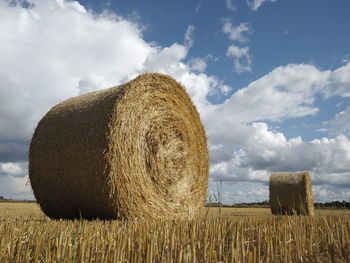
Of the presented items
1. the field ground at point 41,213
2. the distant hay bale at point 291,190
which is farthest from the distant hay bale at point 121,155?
the distant hay bale at point 291,190

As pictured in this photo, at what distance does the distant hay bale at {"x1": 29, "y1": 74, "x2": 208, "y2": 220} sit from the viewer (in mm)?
5566

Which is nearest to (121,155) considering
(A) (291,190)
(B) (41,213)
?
(B) (41,213)

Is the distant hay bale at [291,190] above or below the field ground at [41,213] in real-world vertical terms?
above

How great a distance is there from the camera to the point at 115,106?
571cm

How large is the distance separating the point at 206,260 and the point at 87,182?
11.7 ft

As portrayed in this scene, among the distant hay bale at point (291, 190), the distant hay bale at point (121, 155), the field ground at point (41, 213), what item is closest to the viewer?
the distant hay bale at point (121, 155)

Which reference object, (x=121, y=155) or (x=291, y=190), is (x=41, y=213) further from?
(x=291, y=190)

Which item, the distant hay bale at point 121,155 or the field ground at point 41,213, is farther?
the field ground at point 41,213

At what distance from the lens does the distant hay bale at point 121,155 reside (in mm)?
5566

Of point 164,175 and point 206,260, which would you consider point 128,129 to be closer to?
point 164,175

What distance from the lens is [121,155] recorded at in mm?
5672

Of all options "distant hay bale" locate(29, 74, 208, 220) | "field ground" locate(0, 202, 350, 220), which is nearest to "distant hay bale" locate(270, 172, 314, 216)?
"field ground" locate(0, 202, 350, 220)

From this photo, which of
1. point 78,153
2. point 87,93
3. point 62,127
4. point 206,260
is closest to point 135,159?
point 78,153

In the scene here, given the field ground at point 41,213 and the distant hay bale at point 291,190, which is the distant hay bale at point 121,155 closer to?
the field ground at point 41,213
